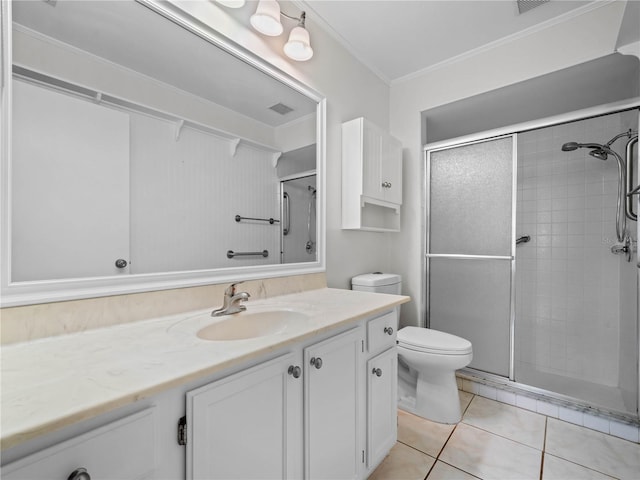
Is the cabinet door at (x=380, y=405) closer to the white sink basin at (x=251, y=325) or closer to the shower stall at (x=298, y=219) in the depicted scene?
the white sink basin at (x=251, y=325)

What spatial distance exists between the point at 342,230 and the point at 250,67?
1098 millimetres

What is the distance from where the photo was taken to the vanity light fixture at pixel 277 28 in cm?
138

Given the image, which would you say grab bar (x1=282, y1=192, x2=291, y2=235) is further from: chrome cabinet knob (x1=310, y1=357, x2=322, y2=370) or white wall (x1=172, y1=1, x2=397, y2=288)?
chrome cabinet knob (x1=310, y1=357, x2=322, y2=370)

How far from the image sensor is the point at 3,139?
0.83 meters

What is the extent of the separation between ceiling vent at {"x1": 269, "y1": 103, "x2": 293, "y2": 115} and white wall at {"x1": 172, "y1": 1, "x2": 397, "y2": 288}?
18 centimetres

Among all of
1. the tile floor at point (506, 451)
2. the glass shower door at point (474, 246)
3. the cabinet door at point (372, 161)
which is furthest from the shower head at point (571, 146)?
the tile floor at point (506, 451)

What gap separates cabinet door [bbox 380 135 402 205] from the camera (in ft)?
7.13

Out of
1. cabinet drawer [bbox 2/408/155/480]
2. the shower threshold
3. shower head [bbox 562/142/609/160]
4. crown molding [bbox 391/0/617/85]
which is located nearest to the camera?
cabinet drawer [bbox 2/408/155/480]

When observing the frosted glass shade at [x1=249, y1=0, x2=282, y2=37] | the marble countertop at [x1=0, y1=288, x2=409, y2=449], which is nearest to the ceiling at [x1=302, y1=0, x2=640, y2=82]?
→ the frosted glass shade at [x1=249, y1=0, x2=282, y2=37]

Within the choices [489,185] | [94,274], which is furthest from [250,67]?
[489,185]

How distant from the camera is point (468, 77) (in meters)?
2.26

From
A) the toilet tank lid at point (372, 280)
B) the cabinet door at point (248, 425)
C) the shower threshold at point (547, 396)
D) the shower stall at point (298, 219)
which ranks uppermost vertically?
the shower stall at point (298, 219)

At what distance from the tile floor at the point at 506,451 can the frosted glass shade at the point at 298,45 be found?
216 cm

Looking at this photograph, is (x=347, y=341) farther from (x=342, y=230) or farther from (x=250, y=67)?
(x=250, y=67)
